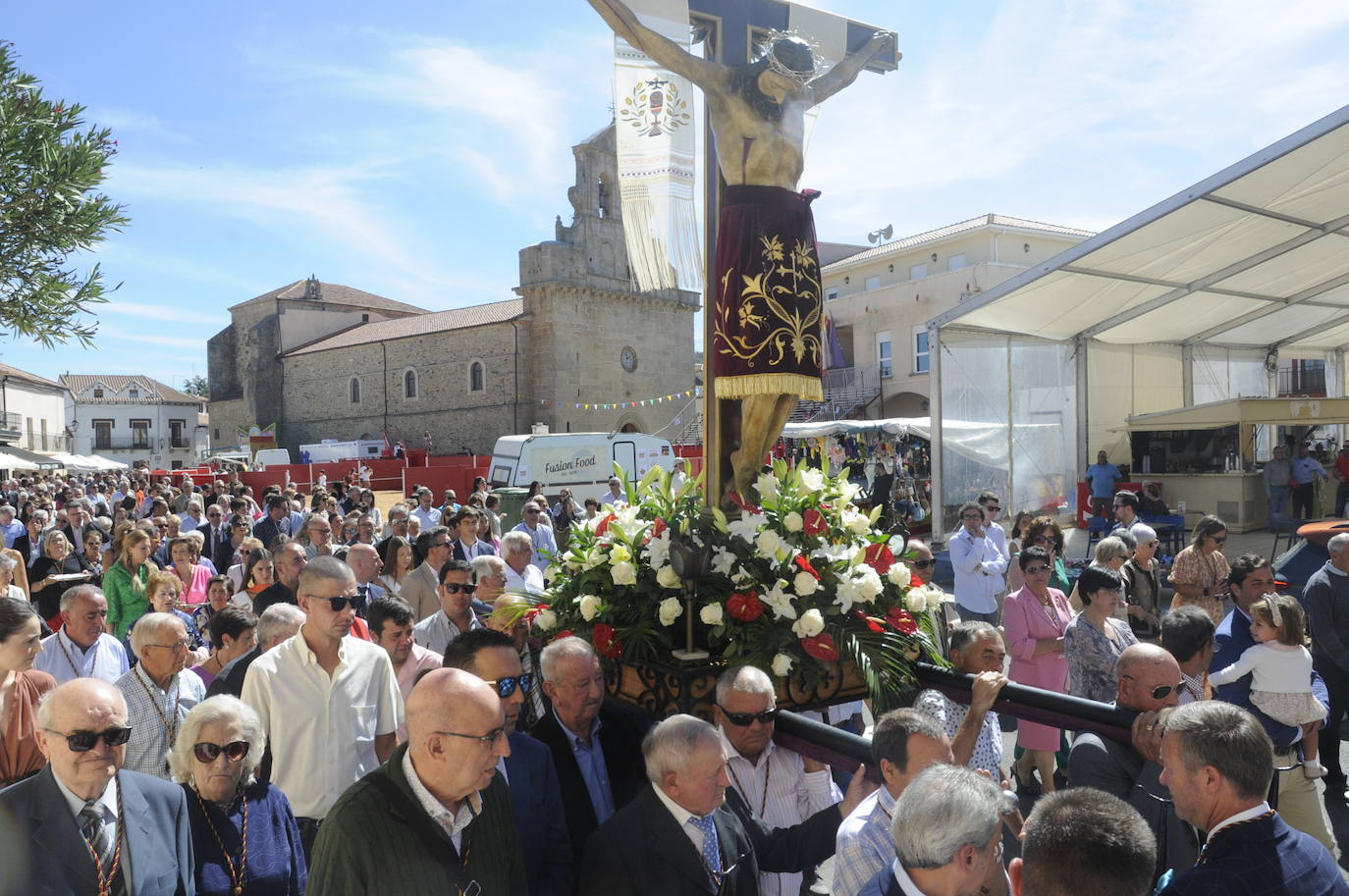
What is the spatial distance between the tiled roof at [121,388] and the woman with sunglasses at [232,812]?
75.3 m

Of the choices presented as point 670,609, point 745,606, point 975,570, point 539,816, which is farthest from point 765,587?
point 975,570

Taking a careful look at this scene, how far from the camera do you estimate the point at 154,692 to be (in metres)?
3.94

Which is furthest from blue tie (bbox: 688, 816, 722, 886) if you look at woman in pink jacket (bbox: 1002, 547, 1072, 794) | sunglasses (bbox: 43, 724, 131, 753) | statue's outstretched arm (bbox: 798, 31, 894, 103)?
woman in pink jacket (bbox: 1002, 547, 1072, 794)

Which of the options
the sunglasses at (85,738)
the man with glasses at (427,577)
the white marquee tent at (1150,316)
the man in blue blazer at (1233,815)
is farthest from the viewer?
the white marquee tent at (1150,316)

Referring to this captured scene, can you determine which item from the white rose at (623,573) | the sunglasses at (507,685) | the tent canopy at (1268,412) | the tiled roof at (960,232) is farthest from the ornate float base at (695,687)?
the tiled roof at (960,232)

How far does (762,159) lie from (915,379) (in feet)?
101

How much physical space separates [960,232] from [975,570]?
28794 mm

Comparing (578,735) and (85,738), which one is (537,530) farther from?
(85,738)

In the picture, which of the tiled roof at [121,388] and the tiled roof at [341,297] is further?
the tiled roof at [121,388]

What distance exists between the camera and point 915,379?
111 feet

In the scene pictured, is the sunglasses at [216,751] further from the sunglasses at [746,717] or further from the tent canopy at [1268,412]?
the tent canopy at [1268,412]

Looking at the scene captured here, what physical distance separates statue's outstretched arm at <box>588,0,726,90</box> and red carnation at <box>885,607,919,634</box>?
2450 mm

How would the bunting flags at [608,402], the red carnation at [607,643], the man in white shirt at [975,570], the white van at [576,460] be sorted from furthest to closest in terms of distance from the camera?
the bunting flags at [608,402], the white van at [576,460], the man in white shirt at [975,570], the red carnation at [607,643]

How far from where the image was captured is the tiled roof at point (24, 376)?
169 ft
